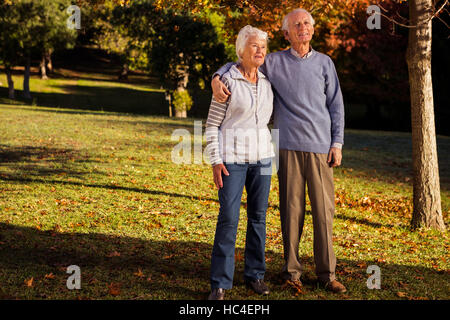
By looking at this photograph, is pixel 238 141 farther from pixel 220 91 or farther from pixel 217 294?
pixel 217 294

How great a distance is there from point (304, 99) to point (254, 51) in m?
0.65

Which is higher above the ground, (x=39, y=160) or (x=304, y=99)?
(x=304, y=99)

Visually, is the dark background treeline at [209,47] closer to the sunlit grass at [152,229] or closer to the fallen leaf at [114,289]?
the sunlit grass at [152,229]

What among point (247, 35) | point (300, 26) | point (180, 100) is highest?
point (300, 26)

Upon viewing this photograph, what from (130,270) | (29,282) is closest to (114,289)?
(130,270)

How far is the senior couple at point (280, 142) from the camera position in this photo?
4.12 metres

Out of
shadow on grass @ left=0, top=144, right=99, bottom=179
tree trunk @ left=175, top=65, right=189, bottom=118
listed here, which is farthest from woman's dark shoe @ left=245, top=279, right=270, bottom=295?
tree trunk @ left=175, top=65, right=189, bottom=118

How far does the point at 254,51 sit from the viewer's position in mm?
4066

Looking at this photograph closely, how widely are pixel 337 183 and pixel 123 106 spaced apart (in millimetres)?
27275

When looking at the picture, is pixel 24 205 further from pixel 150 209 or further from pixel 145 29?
pixel 145 29

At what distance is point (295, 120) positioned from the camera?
442 centimetres

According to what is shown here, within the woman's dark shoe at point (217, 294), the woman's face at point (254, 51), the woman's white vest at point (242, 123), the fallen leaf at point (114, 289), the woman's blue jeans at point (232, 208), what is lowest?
the fallen leaf at point (114, 289)

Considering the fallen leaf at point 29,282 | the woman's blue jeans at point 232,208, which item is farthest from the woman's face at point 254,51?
the fallen leaf at point 29,282
